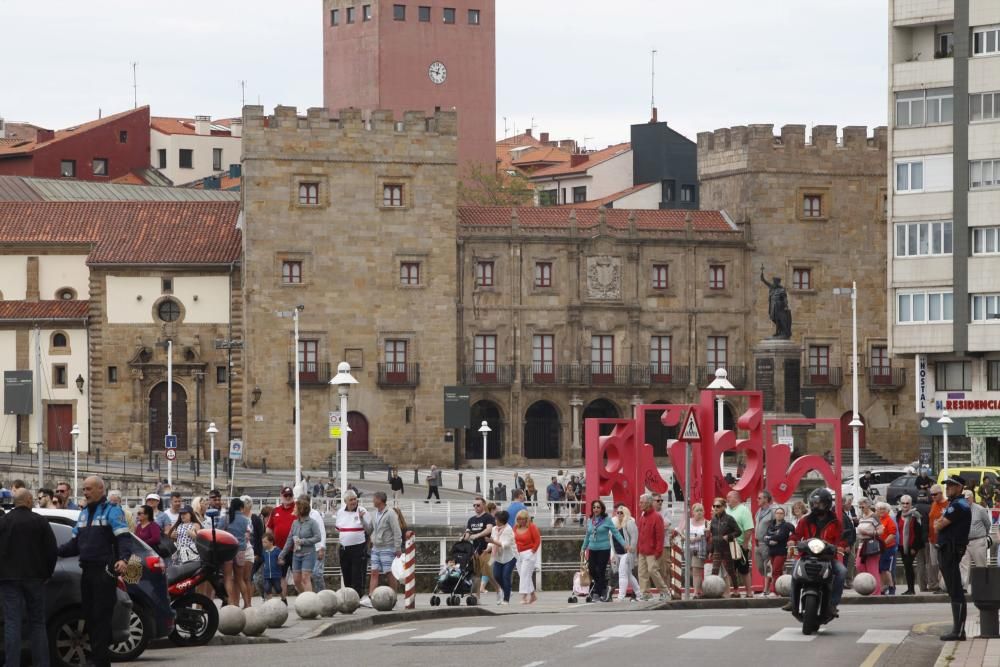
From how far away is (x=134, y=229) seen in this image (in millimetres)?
83750

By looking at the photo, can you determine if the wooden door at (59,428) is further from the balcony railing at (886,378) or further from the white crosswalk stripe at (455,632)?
the white crosswalk stripe at (455,632)

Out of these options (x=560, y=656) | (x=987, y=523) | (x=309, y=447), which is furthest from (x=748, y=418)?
(x=309, y=447)

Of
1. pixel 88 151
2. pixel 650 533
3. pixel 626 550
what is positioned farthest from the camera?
pixel 88 151

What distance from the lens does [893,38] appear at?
73000 mm

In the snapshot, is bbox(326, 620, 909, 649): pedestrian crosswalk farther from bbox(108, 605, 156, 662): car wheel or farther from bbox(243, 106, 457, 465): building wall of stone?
bbox(243, 106, 457, 465): building wall of stone

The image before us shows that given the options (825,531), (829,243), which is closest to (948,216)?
(829,243)

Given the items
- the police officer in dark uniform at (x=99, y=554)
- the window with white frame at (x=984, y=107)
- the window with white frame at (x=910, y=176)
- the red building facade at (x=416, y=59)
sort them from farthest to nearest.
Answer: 1. the red building facade at (x=416, y=59)
2. the window with white frame at (x=910, y=176)
3. the window with white frame at (x=984, y=107)
4. the police officer in dark uniform at (x=99, y=554)

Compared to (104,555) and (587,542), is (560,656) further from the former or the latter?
(587,542)

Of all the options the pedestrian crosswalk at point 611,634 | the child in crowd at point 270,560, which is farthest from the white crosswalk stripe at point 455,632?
the child in crowd at point 270,560

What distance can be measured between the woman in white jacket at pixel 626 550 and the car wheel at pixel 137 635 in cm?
1073

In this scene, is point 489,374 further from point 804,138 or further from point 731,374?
point 804,138

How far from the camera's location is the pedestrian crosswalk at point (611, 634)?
75.0 ft

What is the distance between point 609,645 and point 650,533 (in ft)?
29.8

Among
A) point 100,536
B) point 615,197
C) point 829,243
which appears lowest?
point 100,536
